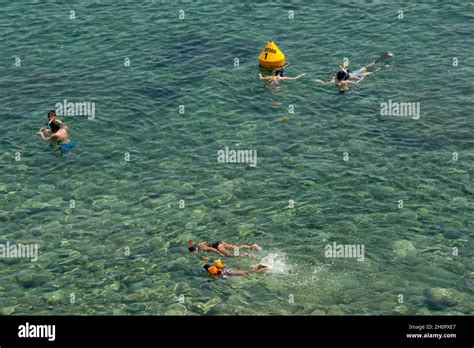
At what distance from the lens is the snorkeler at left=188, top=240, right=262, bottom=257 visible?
26641mm

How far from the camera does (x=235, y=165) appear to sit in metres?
31.9

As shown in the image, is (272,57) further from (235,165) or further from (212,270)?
(212,270)

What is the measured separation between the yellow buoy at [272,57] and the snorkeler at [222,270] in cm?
1634

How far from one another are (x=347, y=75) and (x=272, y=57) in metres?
4.69

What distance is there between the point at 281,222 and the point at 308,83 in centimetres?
1207

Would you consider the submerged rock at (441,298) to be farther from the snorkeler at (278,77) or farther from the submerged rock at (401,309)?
the snorkeler at (278,77)

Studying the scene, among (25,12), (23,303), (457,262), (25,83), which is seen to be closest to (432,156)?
(457,262)

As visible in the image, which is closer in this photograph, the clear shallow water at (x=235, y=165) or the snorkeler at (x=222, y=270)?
the clear shallow water at (x=235, y=165)

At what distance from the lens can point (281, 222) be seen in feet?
92.5

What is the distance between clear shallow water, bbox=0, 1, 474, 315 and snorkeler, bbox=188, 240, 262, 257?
1.39ft

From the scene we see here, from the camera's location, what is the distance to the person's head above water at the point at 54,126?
34031 millimetres

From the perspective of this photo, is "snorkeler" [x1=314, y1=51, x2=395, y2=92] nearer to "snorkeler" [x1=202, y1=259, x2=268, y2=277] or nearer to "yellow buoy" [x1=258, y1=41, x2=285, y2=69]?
"yellow buoy" [x1=258, y1=41, x2=285, y2=69]

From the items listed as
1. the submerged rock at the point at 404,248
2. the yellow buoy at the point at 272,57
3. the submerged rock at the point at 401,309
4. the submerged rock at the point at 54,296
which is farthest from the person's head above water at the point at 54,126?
the submerged rock at the point at 401,309

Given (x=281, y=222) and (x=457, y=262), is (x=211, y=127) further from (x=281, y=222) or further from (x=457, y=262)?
(x=457, y=262)
